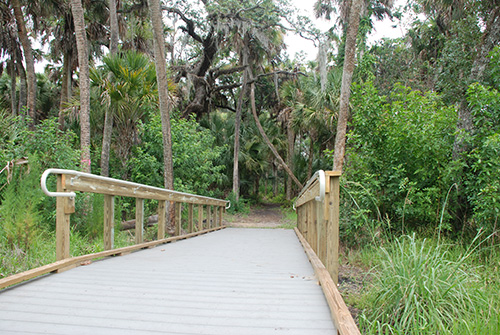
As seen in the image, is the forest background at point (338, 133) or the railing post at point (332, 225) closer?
the railing post at point (332, 225)

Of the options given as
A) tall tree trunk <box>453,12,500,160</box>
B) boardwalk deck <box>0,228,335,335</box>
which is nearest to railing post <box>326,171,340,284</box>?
boardwalk deck <box>0,228,335,335</box>

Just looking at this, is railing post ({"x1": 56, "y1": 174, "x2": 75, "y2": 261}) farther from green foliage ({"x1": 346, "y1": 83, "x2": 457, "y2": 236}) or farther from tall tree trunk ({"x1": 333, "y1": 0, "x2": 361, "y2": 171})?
tall tree trunk ({"x1": 333, "y1": 0, "x2": 361, "y2": 171})

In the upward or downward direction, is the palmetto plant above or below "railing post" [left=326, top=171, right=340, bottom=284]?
above

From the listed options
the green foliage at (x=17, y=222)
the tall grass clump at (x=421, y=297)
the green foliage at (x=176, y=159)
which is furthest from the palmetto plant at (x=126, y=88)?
the tall grass clump at (x=421, y=297)

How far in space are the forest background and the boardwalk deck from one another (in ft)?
2.25

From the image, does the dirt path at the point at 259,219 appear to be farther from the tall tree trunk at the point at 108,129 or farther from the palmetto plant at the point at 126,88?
the palmetto plant at the point at 126,88

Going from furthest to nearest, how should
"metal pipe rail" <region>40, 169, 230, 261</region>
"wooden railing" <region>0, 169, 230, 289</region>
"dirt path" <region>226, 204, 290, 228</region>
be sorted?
"dirt path" <region>226, 204, 290, 228</region>, "metal pipe rail" <region>40, 169, 230, 261</region>, "wooden railing" <region>0, 169, 230, 289</region>

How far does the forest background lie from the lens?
3.41 meters

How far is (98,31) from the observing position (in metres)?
13.6

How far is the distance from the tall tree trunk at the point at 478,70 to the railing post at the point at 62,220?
17.4ft

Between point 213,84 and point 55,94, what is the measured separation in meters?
8.25

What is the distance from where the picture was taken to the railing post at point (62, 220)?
3203 millimetres

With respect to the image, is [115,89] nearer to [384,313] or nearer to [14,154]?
[14,154]

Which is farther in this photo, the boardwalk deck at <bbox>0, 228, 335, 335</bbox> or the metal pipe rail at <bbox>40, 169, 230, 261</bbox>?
the metal pipe rail at <bbox>40, 169, 230, 261</bbox>
